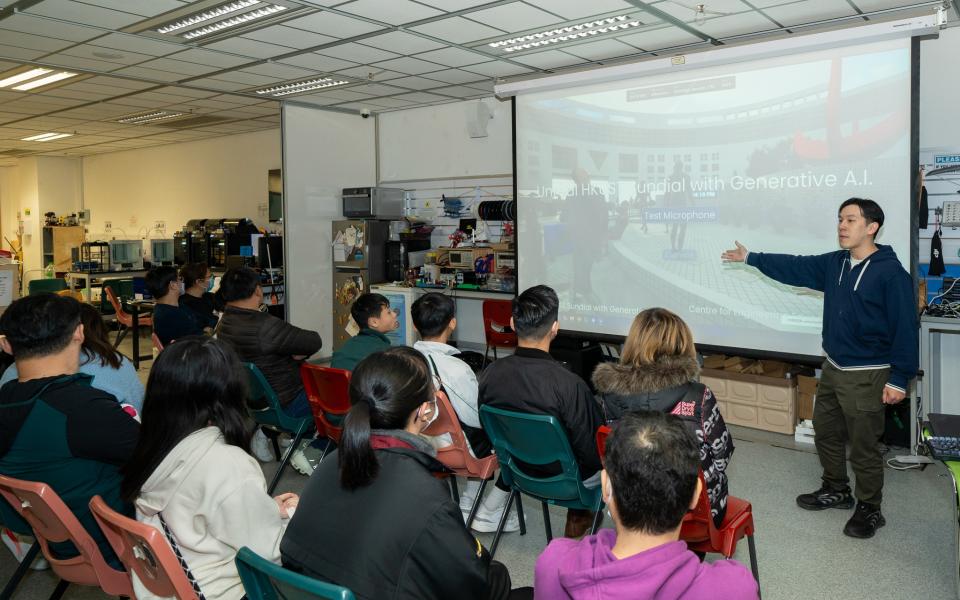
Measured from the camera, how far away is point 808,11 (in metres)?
4.72

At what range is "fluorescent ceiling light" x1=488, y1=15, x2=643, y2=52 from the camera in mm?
5032

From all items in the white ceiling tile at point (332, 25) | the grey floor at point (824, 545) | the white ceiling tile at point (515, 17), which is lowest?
the grey floor at point (824, 545)

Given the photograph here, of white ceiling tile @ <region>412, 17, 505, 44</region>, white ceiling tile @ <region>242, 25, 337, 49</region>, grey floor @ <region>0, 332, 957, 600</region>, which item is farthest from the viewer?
Answer: white ceiling tile @ <region>242, 25, 337, 49</region>

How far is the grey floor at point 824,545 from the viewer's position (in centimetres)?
297

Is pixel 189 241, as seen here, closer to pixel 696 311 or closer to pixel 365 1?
pixel 365 1

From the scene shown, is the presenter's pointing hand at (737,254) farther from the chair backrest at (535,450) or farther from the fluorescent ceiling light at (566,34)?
the chair backrest at (535,450)

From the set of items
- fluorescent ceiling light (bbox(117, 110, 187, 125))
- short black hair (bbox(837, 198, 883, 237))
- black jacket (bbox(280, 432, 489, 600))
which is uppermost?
fluorescent ceiling light (bbox(117, 110, 187, 125))

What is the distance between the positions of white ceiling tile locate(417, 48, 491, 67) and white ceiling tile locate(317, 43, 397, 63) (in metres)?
0.31

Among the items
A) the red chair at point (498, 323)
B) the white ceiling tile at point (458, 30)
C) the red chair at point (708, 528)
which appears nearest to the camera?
the red chair at point (708, 528)

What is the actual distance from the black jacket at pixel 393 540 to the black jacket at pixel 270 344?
2.60 m

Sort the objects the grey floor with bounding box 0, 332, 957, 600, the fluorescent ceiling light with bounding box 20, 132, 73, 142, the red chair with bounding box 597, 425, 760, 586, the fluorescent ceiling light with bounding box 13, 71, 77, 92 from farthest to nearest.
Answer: the fluorescent ceiling light with bounding box 20, 132, 73, 142
the fluorescent ceiling light with bounding box 13, 71, 77, 92
the grey floor with bounding box 0, 332, 957, 600
the red chair with bounding box 597, 425, 760, 586

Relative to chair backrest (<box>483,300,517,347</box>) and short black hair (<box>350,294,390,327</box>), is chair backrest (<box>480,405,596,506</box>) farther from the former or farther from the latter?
chair backrest (<box>483,300,517,347</box>)

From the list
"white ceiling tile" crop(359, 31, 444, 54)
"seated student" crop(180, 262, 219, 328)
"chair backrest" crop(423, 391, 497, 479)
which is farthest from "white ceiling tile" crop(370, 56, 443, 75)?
"chair backrest" crop(423, 391, 497, 479)

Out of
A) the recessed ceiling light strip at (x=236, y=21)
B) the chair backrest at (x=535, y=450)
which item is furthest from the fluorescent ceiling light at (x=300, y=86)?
the chair backrest at (x=535, y=450)
